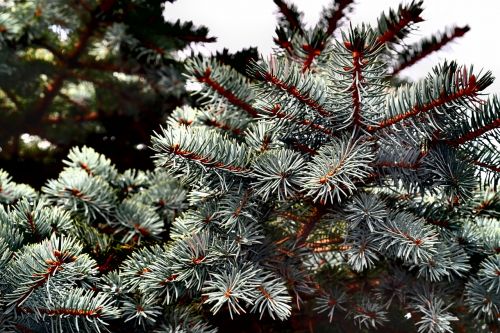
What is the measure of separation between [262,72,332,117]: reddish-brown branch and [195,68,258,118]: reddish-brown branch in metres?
0.14

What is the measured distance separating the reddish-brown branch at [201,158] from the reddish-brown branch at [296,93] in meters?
0.10

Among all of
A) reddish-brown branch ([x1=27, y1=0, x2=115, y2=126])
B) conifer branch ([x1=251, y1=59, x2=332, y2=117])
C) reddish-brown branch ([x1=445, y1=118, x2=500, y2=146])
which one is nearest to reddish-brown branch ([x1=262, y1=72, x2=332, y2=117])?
conifer branch ([x1=251, y1=59, x2=332, y2=117])

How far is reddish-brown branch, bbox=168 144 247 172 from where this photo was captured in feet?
1.91

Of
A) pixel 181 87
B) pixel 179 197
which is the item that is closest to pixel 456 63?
pixel 179 197

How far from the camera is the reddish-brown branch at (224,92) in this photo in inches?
27.3

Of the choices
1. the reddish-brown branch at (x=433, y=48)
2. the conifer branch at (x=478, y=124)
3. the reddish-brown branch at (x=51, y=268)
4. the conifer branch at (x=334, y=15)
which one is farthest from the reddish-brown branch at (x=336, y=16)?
the reddish-brown branch at (x=51, y=268)

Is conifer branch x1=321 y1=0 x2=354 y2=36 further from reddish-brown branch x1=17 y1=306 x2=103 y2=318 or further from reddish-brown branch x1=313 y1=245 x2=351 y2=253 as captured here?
reddish-brown branch x1=17 y1=306 x2=103 y2=318

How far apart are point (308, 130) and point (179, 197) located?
0.26 m

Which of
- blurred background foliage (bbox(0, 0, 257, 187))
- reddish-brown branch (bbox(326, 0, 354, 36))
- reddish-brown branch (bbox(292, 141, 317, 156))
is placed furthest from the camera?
blurred background foliage (bbox(0, 0, 257, 187))

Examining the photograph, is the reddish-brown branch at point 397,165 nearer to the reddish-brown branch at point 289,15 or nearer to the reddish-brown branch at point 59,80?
the reddish-brown branch at point 289,15

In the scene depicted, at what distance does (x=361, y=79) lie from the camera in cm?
56

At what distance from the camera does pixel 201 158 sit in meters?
0.60

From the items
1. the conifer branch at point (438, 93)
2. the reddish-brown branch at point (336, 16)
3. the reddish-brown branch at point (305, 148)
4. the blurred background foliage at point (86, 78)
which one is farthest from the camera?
A: the blurred background foliage at point (86, 78)

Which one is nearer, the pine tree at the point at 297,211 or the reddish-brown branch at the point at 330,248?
the pine tree at the point at 297,211
